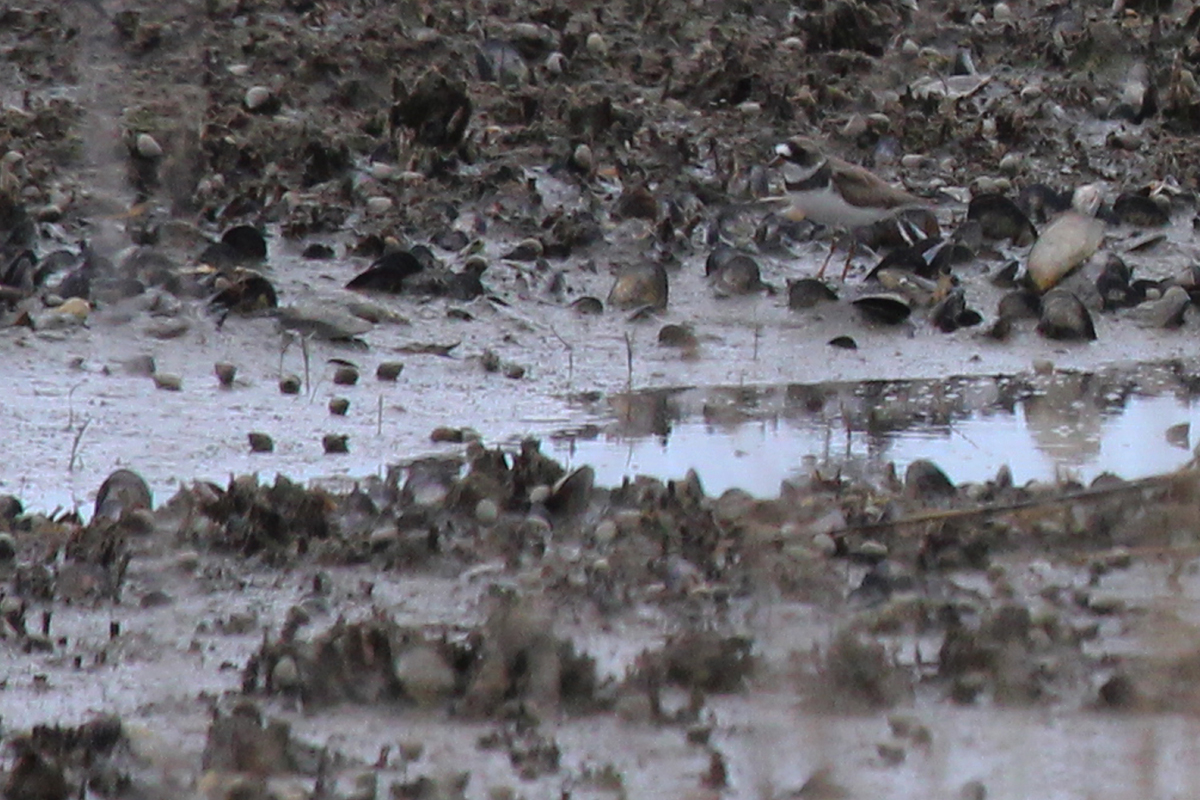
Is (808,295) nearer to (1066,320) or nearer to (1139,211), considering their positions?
(1066,320)

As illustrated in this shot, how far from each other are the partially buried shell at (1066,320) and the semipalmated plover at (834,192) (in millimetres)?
794

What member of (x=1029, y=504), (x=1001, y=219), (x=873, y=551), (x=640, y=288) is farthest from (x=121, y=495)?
(x=1001, y=219)

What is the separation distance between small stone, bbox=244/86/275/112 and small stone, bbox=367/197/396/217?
1.07 metres

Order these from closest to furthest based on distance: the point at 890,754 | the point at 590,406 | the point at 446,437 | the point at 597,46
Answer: the point at 890,754 → the point at 446,437 → the point at 590,406 → the point at 597,46

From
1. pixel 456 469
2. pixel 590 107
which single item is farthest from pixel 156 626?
pixel 590 107

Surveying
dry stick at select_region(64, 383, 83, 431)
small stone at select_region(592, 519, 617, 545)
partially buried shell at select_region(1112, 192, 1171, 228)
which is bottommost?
small stone at select_region(592, 519, 617, 545)

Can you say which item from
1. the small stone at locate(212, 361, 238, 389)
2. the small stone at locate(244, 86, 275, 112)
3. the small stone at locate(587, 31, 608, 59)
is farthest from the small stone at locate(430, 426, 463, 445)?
the small stone at locate(587, 31, 608, 59)

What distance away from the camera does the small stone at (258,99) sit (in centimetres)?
909

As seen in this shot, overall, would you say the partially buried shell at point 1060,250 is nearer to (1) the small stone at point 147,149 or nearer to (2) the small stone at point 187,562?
(1) the small stone at point 147,149

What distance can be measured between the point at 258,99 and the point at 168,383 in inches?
110

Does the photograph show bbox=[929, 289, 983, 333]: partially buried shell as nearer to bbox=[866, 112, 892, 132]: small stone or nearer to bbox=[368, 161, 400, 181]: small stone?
bbox=[866, 112, 892, 132]: small stone

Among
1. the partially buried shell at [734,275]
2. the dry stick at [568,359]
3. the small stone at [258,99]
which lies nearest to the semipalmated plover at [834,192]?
the partially buried shell at [734,275]

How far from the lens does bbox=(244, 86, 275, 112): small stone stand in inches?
358

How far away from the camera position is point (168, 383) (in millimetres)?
6578
